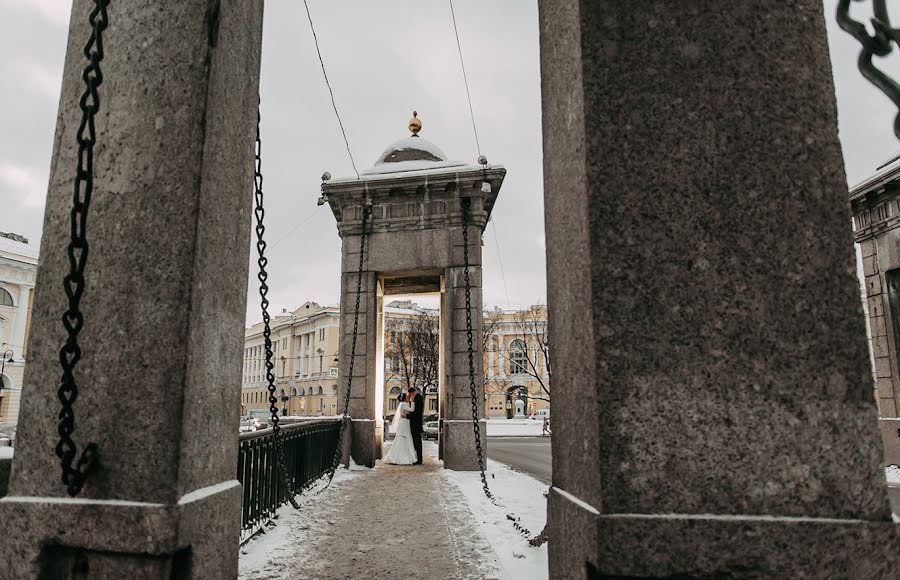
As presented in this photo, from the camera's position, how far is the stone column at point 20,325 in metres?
39.3

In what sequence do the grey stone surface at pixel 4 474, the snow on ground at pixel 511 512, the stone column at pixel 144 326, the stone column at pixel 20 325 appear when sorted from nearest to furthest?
the stone column at pixel 144 326 → the grey stone surface at pixel 4 474 → the snow on ground at pixel 511 512 → the stone column at pixel 20 325

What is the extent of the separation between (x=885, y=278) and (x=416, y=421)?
12462 mm

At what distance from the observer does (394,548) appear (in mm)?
4668

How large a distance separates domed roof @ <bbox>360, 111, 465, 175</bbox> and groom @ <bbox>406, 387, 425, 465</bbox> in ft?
18.1

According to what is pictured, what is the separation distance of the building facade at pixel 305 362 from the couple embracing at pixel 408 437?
46.6 m

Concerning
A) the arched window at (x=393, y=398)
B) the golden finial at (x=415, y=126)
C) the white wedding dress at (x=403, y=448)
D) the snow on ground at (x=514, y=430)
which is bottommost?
the snow on ground at (x=514, y=430)

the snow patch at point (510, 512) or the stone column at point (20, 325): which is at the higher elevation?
the stone column at point (20, 325)

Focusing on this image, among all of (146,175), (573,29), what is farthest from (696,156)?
(146,175)

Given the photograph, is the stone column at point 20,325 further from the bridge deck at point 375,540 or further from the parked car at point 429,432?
the bridge deck at point 375,540

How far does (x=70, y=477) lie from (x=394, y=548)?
3.22 metres

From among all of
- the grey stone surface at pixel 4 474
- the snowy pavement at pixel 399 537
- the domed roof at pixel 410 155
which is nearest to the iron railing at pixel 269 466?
the snowy pavement at pixel 399 537

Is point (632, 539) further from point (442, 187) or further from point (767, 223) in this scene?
point (442, 187)

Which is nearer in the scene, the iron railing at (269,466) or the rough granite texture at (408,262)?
the iron railing at (269,466)

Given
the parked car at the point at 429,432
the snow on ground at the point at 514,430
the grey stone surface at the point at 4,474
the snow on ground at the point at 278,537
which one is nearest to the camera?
the grey stone surface at the point at 4,474
